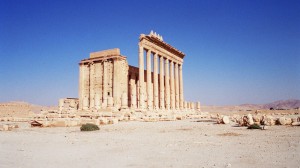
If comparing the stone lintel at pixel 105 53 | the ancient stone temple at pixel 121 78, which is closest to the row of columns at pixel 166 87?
the ancient stone temple at pixel 121 78

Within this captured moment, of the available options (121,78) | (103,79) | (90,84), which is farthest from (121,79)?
(90,84)

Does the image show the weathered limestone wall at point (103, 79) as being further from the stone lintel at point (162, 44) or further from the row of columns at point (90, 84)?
the stone lintel at point (162, 44)

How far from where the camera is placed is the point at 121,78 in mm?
34219

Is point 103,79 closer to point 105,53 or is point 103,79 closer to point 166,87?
point 105,53

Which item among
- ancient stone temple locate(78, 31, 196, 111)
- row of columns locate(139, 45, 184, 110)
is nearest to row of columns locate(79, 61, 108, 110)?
ancient stone temple locate(78, 31, 196, 111)

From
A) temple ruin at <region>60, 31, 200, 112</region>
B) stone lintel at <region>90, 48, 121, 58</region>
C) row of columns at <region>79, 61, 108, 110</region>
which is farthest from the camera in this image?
row of columns at <region>79, 61, 108, 110</region>

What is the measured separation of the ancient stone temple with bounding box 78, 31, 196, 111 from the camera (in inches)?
1254

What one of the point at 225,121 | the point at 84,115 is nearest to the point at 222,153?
the point at 225,121

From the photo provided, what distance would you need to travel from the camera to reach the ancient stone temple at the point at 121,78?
31859 mm

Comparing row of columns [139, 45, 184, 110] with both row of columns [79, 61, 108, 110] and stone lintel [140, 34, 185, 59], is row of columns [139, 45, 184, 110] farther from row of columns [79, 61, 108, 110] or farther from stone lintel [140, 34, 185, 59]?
row of columns [79, 61, 108, 110]

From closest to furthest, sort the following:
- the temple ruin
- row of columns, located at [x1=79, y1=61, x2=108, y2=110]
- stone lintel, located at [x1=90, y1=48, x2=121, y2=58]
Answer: the temple ruin → stone lintel, located at [x1=90, y1=48, x2=121, y2=58] → row of columns, located at [x1=79, y1=61, x2=108, y2=110]

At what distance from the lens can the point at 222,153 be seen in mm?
6844

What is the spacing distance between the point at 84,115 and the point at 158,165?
21.4 metres

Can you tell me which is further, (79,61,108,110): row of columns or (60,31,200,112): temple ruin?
(79,61,108,110): row of columns
